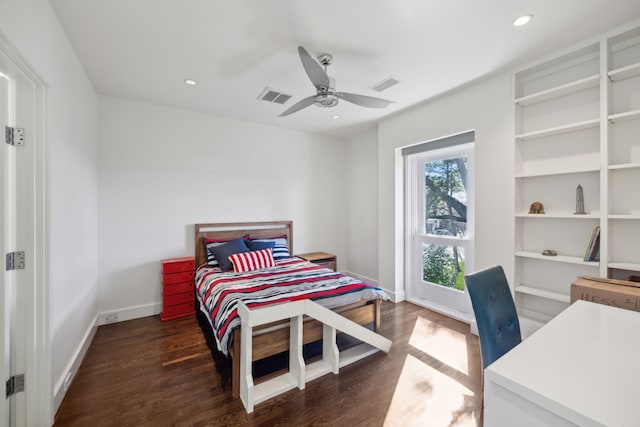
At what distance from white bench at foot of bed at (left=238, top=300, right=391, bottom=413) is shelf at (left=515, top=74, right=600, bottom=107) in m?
2.57

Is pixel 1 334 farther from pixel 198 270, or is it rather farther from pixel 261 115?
pixel 261 115

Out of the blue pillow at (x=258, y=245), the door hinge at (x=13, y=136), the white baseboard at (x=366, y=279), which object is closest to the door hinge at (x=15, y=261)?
the door hinge at (x=13, y=136)

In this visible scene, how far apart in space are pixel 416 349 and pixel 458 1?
278 centimetres

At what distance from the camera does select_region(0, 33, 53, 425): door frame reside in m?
1.58

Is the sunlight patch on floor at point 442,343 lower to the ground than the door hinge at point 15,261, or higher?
lower

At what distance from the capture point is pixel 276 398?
1928mm

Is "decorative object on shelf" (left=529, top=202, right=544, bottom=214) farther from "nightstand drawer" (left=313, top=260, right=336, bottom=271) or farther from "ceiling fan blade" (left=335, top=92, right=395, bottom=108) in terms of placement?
"nightstand drawer" (left=313, top=260, right=336, bottom=271)

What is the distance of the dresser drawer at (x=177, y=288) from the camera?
3.24 meters

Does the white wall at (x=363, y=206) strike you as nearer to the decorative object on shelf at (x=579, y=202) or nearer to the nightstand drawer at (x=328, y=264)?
the nightstand drawer at (x=328, y=264)

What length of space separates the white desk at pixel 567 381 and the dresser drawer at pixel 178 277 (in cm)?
331

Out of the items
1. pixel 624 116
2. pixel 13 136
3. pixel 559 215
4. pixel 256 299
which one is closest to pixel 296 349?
pixel 256 299

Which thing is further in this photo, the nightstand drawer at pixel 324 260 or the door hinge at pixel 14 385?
the nightstand drawer at pixel 324 260

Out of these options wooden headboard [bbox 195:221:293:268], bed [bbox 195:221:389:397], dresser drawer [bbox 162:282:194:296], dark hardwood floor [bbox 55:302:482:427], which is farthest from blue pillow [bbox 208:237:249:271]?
dark hardwood floor [bbox 55:302:482:427]

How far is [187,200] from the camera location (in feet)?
12.0
